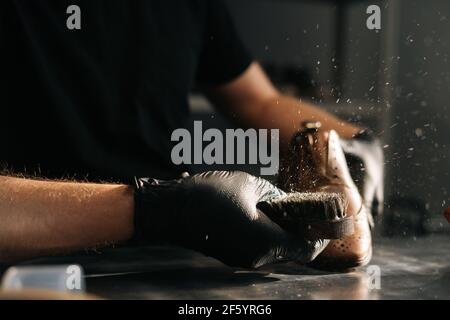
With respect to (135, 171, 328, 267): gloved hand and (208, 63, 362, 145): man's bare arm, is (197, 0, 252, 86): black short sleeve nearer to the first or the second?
(208, 63, 362, 145): man's bare arm

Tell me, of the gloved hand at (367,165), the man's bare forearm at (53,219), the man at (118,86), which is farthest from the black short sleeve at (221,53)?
the man's bare forearm at (53,219)

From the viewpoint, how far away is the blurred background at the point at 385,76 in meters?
0.70

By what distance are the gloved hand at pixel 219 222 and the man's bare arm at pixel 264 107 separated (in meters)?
0.17

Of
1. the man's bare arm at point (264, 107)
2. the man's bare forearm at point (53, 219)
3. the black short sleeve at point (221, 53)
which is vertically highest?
the black short sleeve at point (221, 53)

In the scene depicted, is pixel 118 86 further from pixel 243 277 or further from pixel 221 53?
pixel 243 277

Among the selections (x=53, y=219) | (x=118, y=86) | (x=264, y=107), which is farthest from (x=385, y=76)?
(x=53, y=219)

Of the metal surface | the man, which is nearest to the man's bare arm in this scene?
the man

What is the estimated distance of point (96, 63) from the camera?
2.65 feet

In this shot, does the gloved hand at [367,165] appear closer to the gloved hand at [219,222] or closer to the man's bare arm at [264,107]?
the man's bare arm at [264,107]

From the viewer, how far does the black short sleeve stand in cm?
88

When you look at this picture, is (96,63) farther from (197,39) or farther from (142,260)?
(142,260)

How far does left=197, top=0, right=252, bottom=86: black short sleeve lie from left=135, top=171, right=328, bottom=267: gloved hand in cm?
38
